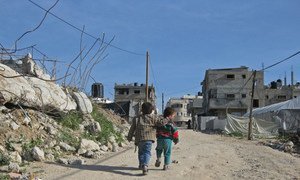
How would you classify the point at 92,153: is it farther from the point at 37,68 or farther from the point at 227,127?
the point at 227,127

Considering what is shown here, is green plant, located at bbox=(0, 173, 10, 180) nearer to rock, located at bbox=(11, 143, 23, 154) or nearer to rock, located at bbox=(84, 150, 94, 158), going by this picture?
rock, located at bbox=(11, 143, 23, 154)

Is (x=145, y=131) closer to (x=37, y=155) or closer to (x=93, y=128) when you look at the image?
(x=37, y=155)

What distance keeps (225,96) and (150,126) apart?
250ft

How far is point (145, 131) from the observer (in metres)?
8.73

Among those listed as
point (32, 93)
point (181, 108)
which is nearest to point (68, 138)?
point (32, 93)

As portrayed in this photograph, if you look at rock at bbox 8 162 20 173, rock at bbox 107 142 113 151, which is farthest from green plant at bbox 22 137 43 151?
rock at bbox 107 142 113 151

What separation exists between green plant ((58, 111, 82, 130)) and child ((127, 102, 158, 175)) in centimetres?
537

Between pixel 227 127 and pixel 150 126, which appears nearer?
pixel 150 126

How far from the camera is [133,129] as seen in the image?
902 centimetres

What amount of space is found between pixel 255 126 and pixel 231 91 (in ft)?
155

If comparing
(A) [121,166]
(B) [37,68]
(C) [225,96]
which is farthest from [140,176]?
(C) [225,96]

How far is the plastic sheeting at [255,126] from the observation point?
118 feet

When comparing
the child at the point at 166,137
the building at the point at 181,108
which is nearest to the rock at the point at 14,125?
the child at the point at 166,137

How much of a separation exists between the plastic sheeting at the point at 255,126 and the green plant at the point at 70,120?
23135 millimetres
